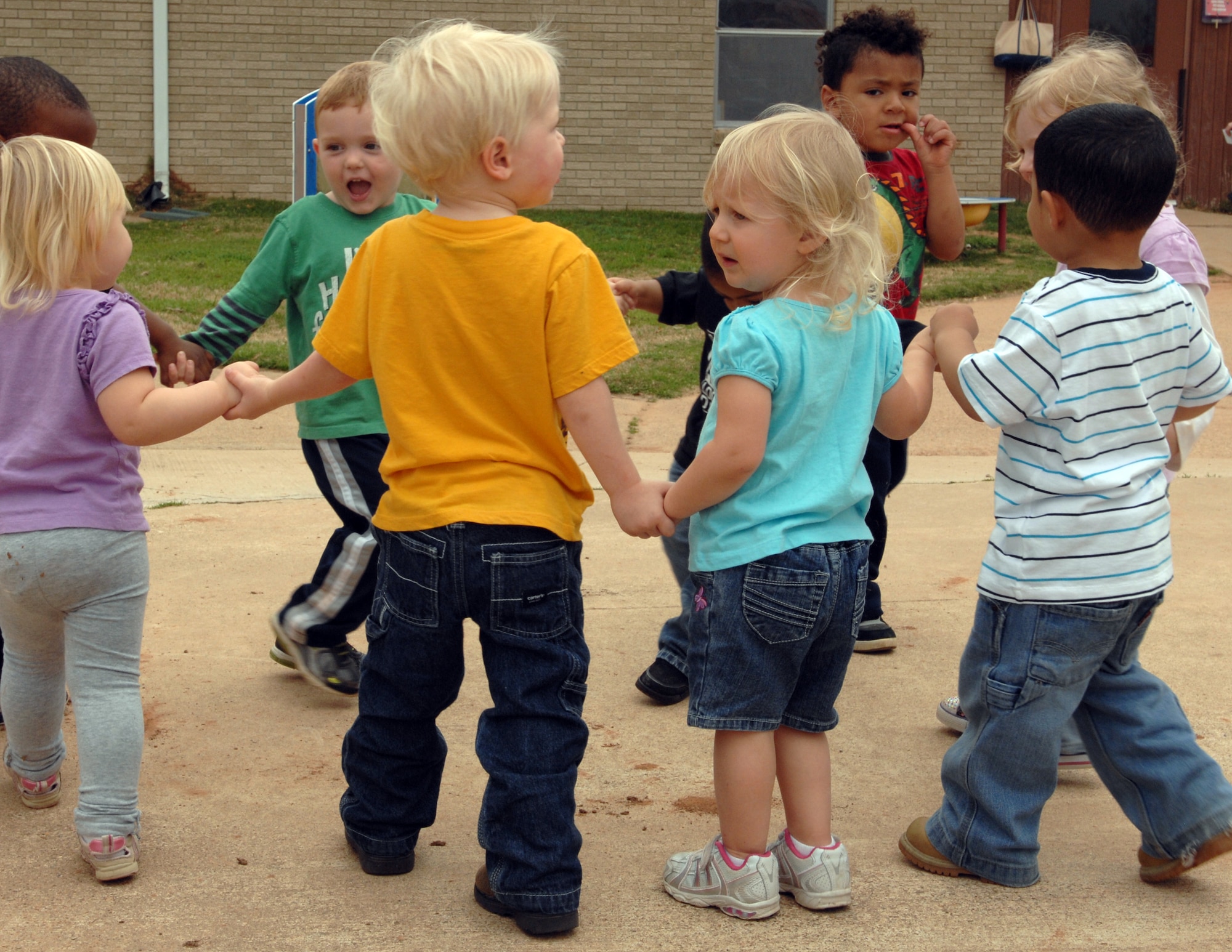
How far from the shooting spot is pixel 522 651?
244 centimetres

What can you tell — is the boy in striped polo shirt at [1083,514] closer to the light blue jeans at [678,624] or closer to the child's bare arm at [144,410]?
the light blue jeans at [678,624]

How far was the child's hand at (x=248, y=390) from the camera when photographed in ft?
8.61

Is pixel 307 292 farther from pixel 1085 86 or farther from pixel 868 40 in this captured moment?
pixel 1085 86

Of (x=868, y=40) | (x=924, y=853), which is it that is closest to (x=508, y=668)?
(x=924, y=853)

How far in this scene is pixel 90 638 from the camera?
265cm

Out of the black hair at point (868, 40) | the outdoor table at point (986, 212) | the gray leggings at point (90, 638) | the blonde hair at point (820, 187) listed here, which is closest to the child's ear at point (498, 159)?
the blonde hair at point (820, 187)

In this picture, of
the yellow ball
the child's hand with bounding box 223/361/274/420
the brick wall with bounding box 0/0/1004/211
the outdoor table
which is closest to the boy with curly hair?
the yellow ball

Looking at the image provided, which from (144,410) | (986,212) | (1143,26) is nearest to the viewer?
(144,410)

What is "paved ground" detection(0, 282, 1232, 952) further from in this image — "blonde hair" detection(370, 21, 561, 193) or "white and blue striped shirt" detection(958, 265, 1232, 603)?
"blonde hair" detection(370, 21, 561, 193)

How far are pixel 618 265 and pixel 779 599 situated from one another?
887cm

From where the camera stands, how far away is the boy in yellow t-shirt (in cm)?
234

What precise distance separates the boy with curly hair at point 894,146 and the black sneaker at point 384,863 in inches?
64.3

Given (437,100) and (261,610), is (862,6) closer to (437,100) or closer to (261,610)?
(261,610)

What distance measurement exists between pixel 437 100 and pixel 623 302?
1.02 metres
